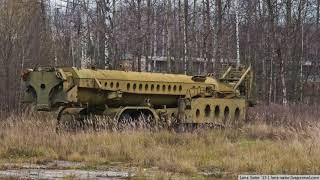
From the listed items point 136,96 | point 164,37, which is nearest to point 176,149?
point 136,96

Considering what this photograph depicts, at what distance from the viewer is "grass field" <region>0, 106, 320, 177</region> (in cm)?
1101

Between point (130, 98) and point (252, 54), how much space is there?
26118 mm

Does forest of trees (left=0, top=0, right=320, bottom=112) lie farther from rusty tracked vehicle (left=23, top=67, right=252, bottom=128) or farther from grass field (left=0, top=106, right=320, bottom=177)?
grass field (left=0, top=106, right=320, bottom=177)

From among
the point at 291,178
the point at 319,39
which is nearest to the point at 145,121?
the point at 291,178

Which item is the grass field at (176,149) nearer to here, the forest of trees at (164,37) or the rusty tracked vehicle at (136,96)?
the rusty tracked vehicle at (136,96)

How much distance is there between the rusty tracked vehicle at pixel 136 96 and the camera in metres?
15.7

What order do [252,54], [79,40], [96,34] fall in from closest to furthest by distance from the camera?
[96,34], [79,40], [252,54]

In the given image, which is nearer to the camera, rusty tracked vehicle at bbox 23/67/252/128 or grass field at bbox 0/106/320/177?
grass field at bbox 0/106/320/177

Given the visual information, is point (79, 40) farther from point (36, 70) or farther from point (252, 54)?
point (36, 70)

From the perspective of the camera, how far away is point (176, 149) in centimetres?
1362

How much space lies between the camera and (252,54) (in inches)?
1651

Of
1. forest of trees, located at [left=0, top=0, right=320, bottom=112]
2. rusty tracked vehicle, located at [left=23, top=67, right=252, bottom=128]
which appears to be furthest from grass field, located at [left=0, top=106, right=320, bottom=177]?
forest of trees, located at [left=0, top=0, right=320, bottom=112]

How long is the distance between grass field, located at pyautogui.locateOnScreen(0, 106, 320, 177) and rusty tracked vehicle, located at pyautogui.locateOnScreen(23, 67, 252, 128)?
0.90 metres

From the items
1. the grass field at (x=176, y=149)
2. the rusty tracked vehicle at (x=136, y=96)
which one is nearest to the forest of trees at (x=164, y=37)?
the rusty tracked vehicle at (x=136, y=96)
